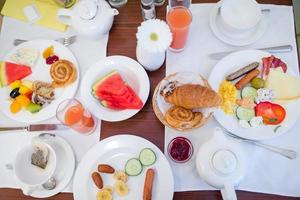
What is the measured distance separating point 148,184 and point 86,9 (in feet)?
1.84

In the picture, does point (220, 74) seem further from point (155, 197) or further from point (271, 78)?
point (155, 197)

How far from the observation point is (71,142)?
3.13 feet

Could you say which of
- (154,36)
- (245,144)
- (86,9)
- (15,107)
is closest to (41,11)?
(86,9)

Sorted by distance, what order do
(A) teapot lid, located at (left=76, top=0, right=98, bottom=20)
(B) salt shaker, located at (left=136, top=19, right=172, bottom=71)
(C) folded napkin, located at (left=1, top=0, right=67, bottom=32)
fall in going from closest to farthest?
(B) salt shaker, located at (left=136, top=19, right=172, bottom=71)
(A) teapot lid, located at (left=76, top=0, right=98, bottom=20)
(C) folded napkin, located at (left=1, top=0, right=67, bottom=32)

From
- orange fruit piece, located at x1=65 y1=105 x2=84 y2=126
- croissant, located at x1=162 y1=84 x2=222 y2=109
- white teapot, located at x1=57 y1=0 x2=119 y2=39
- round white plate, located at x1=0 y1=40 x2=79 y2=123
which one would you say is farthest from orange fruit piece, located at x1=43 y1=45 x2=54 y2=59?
croissant, located at x1=162 y1=84 x2=222 y2=109

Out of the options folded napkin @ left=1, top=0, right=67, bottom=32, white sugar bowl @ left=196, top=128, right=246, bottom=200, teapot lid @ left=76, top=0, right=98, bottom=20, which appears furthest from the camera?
folded napkin @ left=1, top=0, right=67, bottom=32

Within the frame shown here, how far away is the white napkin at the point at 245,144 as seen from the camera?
0.87 metres

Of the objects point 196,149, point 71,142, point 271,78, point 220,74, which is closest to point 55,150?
point 71,142

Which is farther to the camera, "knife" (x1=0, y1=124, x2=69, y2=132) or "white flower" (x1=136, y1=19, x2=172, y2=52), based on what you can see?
"knife" (x1=0, y1=124, x2=69, y2=132)

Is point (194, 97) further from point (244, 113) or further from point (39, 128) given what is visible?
point (39, 128)

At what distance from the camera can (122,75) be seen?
100 cm

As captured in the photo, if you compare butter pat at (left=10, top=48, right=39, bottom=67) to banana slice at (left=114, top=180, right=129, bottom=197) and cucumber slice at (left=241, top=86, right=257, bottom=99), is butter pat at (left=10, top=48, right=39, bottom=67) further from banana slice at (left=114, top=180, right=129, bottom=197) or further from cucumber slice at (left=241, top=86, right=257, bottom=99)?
cucumber slice at (left=241, top=86, right=257, bottom=99)

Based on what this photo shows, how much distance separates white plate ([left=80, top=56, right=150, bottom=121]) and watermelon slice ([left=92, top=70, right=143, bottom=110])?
0.04 ft

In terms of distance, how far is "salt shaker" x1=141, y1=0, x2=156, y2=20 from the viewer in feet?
3.20
